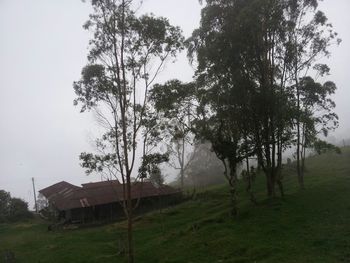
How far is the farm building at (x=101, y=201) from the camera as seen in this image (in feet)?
124

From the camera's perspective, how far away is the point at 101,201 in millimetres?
38156

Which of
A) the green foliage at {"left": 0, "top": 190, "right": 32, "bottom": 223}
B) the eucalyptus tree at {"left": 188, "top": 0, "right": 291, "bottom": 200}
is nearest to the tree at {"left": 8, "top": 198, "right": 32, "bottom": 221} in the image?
the green foliage at {"left": 0, "top": 190, "right": 32, "bottom": 223}

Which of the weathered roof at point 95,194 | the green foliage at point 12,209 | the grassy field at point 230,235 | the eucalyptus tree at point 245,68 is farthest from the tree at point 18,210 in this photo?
the eucalyptus tree at point 245,68

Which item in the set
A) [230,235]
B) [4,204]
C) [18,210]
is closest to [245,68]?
[230,235]

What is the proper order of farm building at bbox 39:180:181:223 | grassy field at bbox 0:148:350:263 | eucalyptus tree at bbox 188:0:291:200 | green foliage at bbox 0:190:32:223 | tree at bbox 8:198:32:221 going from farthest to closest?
tree at bbox 8:198:32:221
green foliage at bbox 0:190:32:223
farm building at bbox 39:180:181:223
eucalyptus tree at bbox 188:0:291:200
grassy field at bbox 0:148:350:263

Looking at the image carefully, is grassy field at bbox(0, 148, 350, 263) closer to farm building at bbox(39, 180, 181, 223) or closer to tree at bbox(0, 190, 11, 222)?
farm building at bbox(39, 180, 181, 223)

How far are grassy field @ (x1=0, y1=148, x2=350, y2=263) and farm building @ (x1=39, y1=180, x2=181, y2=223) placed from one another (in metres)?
3.89

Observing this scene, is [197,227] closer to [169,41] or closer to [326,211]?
[326,211]

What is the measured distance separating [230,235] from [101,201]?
2040 cm

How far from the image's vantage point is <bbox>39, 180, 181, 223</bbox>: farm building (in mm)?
37750

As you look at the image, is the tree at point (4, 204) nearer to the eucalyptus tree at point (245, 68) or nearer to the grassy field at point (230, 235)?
the grassy field at point (230, 235)

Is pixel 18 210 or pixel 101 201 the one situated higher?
pixel 101 201

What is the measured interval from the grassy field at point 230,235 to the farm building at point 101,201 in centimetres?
389

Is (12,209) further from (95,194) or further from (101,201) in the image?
(101,201)
